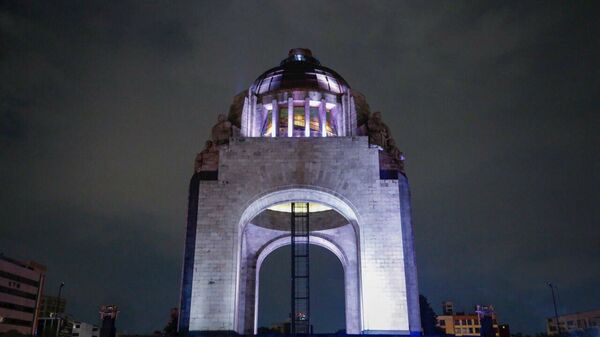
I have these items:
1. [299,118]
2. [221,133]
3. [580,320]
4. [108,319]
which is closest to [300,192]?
[221,133]

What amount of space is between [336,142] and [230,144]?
491 centimetres

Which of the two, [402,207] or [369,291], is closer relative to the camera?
[369,291]

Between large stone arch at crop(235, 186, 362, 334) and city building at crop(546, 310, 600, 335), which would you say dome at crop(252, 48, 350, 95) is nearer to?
large stone arch at crop(235, 186, 362, 334)

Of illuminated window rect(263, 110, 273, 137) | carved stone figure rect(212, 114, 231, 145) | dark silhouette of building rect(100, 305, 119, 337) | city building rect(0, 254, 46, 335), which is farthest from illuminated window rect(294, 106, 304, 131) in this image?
city building rect(0, 254, 46, 335)

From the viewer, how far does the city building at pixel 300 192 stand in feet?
68.4

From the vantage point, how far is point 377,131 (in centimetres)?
2541

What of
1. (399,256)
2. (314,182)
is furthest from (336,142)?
(399,256)

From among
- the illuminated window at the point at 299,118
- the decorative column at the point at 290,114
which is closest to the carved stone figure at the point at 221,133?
the decorative column at the point at 290,114

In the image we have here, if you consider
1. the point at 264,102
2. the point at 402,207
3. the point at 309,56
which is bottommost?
the point at 402,207

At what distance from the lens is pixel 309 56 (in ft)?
108

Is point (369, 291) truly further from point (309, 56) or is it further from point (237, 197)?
point (309, 56)

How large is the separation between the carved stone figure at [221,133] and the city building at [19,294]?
44393mm

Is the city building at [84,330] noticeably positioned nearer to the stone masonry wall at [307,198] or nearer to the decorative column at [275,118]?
the decorative column at [275,118]

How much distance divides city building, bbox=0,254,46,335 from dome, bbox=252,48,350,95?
44545 millimetres
